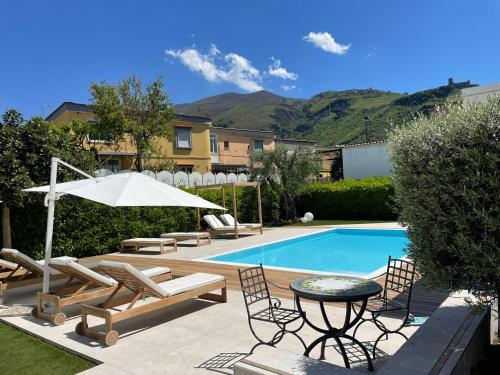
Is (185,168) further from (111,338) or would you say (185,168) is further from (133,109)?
(111,338)

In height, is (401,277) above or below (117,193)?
below

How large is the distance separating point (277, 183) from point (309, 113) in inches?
3109

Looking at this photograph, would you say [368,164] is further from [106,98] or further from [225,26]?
[225,26]

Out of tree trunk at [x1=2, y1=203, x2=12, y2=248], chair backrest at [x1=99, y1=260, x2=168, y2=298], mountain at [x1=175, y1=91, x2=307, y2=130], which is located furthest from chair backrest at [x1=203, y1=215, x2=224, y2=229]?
mountain at [x1=175, y1=91, x2=307, y2=130]

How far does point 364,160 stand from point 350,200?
8.36 meters

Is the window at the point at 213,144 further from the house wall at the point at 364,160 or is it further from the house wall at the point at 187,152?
the house wall at the point at 364,160

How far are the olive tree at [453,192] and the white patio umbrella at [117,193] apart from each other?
3.89 metres

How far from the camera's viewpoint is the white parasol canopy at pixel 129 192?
19.9 feet

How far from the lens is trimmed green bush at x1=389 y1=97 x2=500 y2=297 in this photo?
9.78 ft

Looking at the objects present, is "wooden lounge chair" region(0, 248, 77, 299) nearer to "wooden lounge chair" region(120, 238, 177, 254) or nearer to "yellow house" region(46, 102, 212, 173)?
"wooden lounge chair" region(120, 238, 177, 254)

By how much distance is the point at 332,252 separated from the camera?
1352 cm

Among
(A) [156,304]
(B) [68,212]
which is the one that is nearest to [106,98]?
(B) [68,212]

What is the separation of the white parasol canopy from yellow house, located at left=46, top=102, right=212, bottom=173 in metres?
19.4

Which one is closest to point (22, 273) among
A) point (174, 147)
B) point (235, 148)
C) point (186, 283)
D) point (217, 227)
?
point (186, 283)
